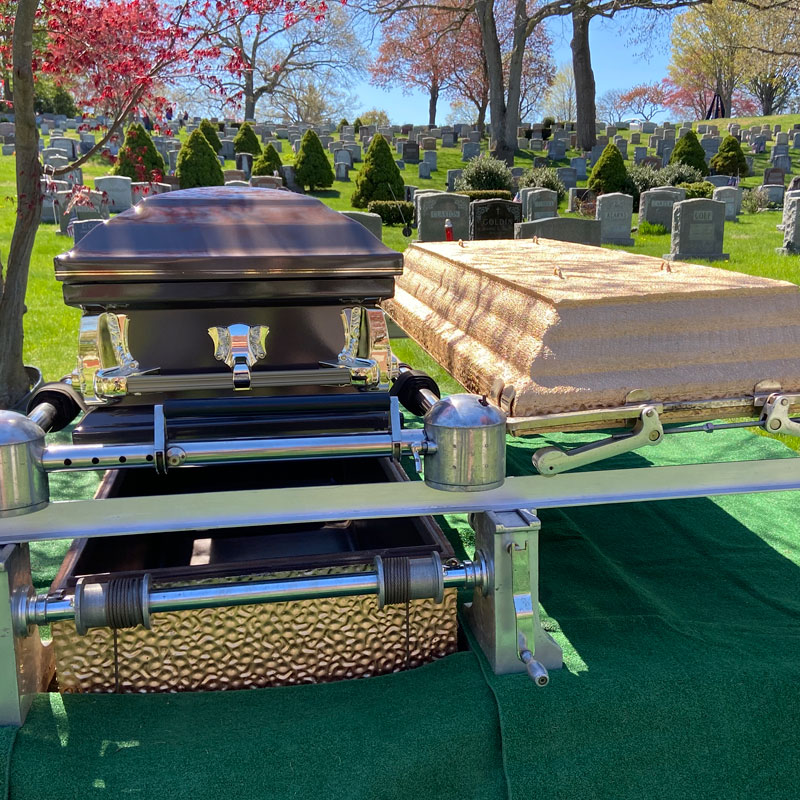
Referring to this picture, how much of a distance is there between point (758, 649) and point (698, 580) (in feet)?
2.14

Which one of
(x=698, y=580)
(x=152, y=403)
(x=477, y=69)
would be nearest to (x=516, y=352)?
(x=698, y=580)

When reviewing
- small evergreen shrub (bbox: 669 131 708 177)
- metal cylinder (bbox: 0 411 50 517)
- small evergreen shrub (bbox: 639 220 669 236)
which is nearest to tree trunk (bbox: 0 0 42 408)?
metal cylinder (bbox: 0 411 50 517)

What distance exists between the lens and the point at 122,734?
72.9 inches

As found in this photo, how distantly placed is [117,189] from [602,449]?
13.4 m

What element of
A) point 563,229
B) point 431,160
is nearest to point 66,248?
point 563,229

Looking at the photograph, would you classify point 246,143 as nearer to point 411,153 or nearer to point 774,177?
point 411,153

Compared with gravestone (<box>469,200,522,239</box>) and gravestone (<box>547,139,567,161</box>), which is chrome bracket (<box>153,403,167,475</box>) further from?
gravestone (<box>547,139,567,161</box>)

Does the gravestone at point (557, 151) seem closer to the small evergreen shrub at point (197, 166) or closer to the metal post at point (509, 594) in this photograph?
the small evergreen shrub at point (197, 166)

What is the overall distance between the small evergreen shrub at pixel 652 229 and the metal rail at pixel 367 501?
14.4m

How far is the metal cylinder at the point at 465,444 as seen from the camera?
2031mm

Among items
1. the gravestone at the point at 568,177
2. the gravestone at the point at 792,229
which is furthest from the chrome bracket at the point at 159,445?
the gravestone at the point at 568,177

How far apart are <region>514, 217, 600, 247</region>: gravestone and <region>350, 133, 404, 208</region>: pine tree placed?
8421 mm

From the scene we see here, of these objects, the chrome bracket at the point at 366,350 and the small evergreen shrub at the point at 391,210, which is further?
the small evergreen shrub at the point at 391,210

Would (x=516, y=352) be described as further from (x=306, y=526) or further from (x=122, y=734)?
(x=122, y=734)
